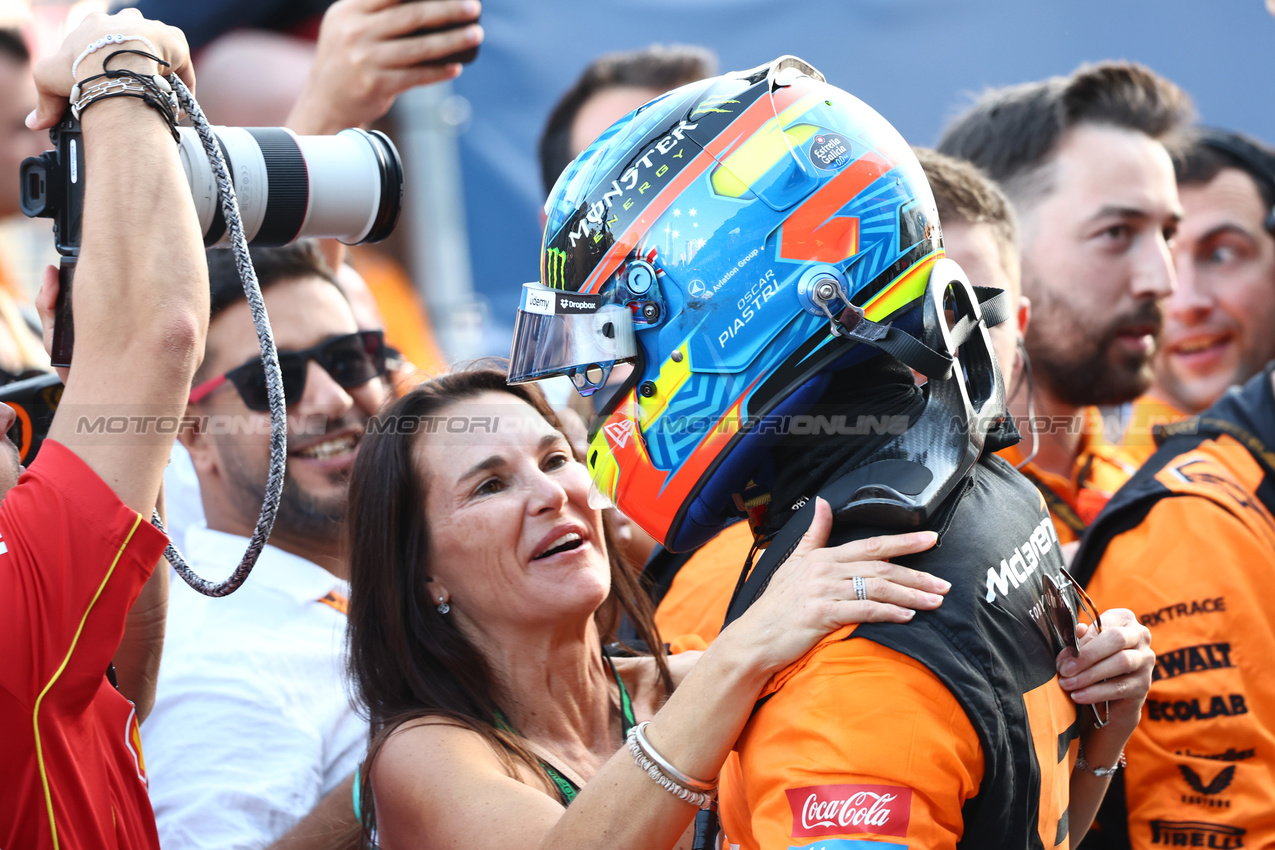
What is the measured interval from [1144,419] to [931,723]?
15.7 ft

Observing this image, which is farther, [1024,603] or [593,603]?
[593,603]

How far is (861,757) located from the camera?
1.54m

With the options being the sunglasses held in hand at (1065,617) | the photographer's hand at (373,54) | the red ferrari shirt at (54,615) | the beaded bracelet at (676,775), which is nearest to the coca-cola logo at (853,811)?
the beaded bracelet at (676,775)

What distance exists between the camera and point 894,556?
1721 millimetres

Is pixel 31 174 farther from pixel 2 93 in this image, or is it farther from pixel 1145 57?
pixel 1145 57

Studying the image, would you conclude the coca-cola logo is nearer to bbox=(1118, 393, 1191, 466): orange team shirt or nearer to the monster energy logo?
the monster energy logo

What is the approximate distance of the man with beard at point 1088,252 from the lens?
4207 millimetres

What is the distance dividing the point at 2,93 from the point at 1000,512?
15.9 feet

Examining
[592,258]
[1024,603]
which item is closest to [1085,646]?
[1024,603]

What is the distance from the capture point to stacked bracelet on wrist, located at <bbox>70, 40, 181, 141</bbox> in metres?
1.90

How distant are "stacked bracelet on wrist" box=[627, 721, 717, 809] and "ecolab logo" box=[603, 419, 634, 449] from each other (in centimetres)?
50

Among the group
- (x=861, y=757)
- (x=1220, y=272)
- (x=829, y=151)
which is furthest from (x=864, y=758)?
(x=1220, y=272)

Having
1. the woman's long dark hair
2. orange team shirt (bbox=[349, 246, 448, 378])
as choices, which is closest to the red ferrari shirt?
the woman's long dark hair

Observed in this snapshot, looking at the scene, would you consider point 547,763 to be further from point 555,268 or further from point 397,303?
point 397,303
